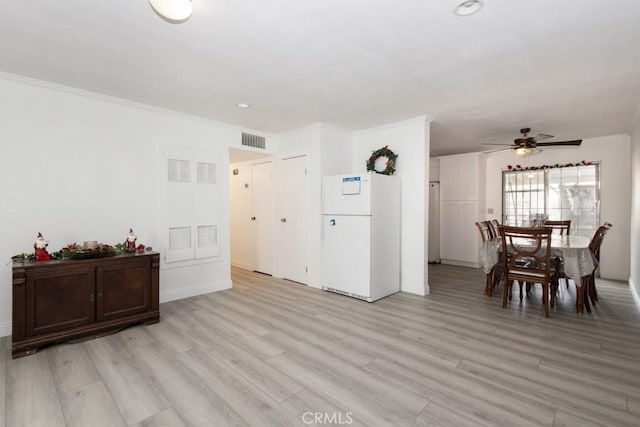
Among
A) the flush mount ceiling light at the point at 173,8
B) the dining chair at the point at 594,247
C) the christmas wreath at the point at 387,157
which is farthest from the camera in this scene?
the christmas wreath at the point at 387,157

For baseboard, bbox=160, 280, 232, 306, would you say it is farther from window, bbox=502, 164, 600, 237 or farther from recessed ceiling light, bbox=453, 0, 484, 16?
window, bbox=502, 164, 600, 237

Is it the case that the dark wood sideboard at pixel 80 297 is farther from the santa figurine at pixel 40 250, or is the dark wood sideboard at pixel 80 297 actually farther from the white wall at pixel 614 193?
the white wall at pixel 614 193

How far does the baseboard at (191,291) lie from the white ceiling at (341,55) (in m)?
2.48

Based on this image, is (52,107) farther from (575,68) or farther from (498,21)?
(575,68)

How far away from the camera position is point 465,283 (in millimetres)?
5113

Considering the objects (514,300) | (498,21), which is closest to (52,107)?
(498,21)

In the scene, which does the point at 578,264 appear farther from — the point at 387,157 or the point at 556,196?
the point at 556,196

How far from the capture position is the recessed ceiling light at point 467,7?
6.33 feet

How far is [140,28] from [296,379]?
2.83 meters

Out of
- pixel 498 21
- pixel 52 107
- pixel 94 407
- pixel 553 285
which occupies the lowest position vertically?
pixel 94 407

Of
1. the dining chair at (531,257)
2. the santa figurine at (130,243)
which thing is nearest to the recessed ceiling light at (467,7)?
the dining chair at (531,257)

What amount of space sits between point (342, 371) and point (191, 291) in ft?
9.28

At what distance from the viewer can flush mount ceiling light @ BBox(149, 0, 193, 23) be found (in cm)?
174

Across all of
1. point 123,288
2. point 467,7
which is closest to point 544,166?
point 467,7
